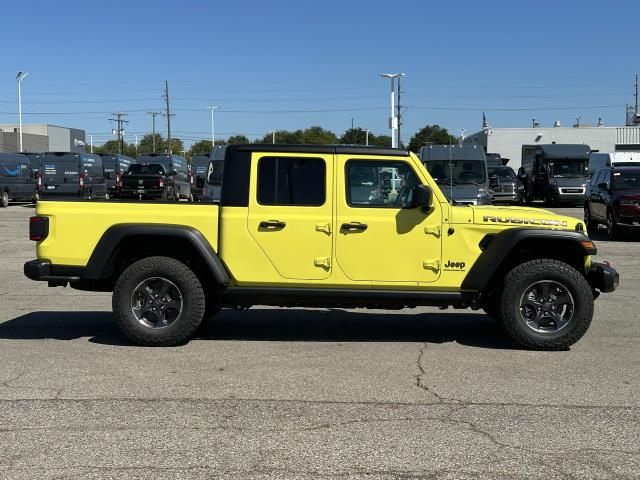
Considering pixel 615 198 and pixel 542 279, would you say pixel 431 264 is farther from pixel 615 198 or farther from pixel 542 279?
pixel 615 198

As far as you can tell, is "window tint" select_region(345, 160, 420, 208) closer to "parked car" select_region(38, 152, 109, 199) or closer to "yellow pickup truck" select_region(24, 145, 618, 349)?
"yellow pickup truck" select_region(24, 145, 618, 349)

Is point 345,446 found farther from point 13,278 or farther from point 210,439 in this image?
point 13,278

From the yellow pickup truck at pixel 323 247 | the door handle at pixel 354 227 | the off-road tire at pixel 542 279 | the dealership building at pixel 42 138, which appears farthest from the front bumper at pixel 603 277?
the dealership building at pixel 42 138

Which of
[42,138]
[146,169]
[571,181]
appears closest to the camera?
[571,181]

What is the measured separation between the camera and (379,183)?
679 centimetres

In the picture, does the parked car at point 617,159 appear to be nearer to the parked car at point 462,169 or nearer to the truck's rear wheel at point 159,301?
the parked car at point 462,169

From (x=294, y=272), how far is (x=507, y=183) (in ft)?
97.8

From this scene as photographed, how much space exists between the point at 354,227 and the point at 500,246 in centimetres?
137

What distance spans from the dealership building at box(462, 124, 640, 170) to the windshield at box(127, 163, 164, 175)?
3046 cm

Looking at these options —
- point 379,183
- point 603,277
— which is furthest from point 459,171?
point 379,183

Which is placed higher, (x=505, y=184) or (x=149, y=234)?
(x=505, y=184)

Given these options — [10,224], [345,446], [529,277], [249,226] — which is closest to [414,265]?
[529,277]

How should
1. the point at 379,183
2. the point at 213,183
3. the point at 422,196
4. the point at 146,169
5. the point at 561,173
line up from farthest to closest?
1. the point at 146,169
2. the point at 561,173
3. the point at 213,183
4. the point at 379,183
5. the point at 422,196

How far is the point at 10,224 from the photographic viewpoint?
22.6 metres
